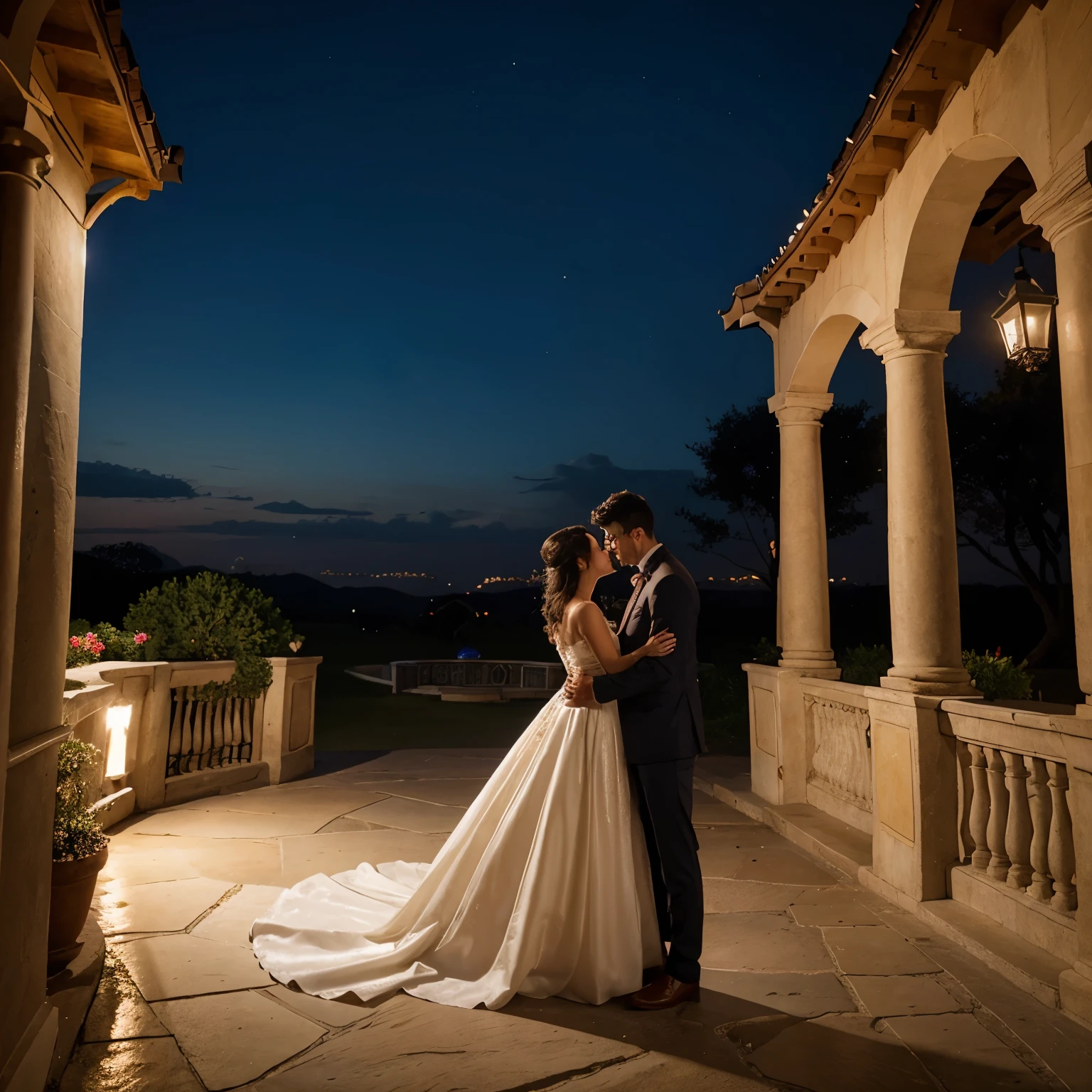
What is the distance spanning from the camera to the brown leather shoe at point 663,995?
3453 mm

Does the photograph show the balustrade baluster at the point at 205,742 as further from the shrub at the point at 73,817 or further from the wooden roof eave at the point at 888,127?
the wooden roof eave at the point at 888,127

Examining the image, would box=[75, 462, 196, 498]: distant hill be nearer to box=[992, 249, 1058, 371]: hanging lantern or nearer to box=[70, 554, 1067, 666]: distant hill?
box=[70, 554, 1067, 666]: distant hill

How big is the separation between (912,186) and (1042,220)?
1.74m

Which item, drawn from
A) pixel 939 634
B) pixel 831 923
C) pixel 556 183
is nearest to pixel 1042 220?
pixel 939 634

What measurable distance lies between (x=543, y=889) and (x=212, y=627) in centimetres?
627

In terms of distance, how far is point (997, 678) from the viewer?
646 cm

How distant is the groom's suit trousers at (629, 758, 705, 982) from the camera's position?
356 centimetres

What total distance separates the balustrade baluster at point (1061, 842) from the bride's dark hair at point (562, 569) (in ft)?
8.43

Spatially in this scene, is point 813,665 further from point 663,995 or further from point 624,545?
point 663,995

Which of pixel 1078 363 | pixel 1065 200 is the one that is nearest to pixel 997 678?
pixel 1078 363

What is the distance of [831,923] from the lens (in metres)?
4.69

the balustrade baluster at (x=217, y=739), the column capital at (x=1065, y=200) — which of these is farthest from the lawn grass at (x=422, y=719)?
the column capital at (x=1065, y=200)

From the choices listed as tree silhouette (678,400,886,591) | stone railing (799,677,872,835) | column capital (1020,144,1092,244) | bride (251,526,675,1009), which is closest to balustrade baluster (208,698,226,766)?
bride (251,526,675,1009)

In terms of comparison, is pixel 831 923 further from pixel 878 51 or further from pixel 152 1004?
pixel 878 51
